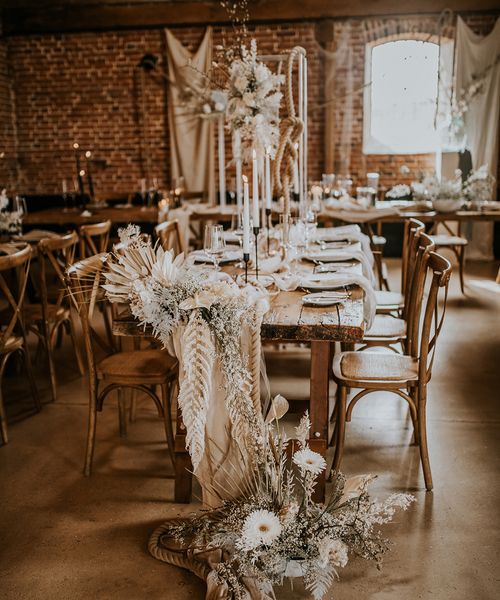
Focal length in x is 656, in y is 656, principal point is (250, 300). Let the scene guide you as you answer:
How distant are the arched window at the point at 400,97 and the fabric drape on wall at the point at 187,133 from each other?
1.99m

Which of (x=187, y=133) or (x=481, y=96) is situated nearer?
(x=481, y=96)

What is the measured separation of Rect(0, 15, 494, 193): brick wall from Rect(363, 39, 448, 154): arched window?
18cm

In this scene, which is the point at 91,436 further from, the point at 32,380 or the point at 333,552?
the point at 333,552

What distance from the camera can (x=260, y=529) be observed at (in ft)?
6.27

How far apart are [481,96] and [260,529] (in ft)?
22.9

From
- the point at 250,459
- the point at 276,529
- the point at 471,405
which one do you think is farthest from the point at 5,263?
the point at 471,405

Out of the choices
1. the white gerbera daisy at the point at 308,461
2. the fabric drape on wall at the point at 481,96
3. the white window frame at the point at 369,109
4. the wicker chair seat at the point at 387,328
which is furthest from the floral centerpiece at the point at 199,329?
the white window frame at the point at 369,109

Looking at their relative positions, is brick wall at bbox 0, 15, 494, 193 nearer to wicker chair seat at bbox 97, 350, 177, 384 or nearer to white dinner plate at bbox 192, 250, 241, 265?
white dinner plate at bbox 192, 250, 241, 265

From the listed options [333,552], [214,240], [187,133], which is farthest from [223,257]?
[187,133]

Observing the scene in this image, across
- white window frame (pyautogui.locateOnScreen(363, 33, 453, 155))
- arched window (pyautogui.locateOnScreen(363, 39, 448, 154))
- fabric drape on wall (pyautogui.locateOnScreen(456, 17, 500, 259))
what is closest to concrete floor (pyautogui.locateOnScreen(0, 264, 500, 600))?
fabric drape on wall (pyautogui.locateOnScreen(456, 17, 500, 259))

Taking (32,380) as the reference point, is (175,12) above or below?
above

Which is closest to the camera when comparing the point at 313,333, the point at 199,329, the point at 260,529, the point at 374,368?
the point at 260,529

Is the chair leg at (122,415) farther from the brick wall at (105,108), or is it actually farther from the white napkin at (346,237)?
the brick wall at (105,108)

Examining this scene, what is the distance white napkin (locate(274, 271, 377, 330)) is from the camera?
110 inches
